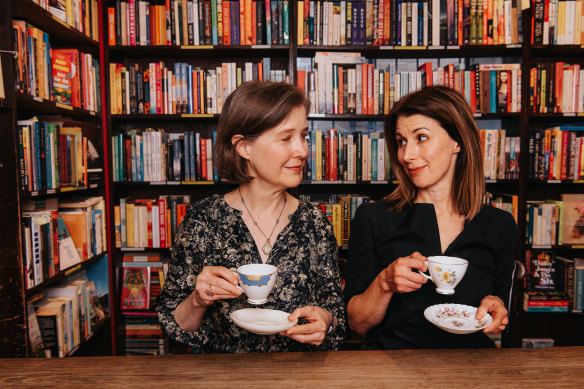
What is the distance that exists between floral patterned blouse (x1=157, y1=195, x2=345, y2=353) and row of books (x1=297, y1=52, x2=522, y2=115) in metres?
1.56

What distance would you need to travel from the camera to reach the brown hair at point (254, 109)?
1264mm

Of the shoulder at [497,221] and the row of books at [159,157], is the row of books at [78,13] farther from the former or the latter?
the shoulder at [497,221]

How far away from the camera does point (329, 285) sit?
1.35m

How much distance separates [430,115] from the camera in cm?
138

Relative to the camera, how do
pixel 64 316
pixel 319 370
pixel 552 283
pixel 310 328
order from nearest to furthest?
pixel 319 370 → pixel 310 328 → pixel 64 316 → pixel 552 283

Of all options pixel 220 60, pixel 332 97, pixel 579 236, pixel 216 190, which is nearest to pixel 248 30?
pixel 220 60

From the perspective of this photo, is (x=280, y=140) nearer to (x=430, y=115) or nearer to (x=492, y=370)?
(x=430, y=115)

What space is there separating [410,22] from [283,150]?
1924mm

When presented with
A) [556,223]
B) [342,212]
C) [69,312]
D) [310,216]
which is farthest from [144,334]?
[556,223]

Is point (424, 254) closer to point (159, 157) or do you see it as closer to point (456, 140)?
point (456, 140)

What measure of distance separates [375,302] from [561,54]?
8.92 ft

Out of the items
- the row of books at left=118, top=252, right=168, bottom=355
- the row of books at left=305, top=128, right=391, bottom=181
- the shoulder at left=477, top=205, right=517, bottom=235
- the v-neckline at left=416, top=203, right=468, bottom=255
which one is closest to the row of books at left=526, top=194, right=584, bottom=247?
the row of books at left=305, top=128, right=391, bottom=181

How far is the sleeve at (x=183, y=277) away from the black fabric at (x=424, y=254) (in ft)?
1.69

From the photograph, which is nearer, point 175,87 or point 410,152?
point 410,152
